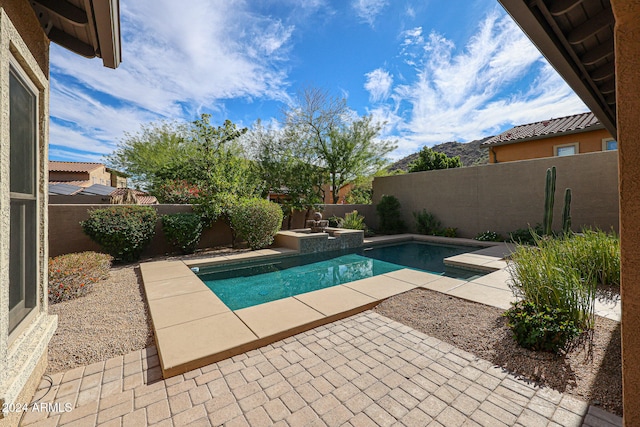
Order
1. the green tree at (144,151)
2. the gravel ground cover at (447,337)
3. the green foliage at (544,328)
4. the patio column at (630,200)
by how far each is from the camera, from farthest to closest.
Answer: the green tree at (144,151), the green foliage at (544,328), the gravel ground cover at (447,337), the patio column at (630,200)

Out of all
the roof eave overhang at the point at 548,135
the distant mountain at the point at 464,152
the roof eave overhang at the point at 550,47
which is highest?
the distant mountain at the point at 464,152

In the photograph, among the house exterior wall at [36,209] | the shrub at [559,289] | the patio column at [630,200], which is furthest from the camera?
the shrub at [559,289]

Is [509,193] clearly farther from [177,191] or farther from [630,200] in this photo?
[177,191]

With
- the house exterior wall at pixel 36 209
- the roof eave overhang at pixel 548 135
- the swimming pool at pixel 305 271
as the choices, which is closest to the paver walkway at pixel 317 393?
the house exterior wall at pixel 36 209

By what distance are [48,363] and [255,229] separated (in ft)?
20.0

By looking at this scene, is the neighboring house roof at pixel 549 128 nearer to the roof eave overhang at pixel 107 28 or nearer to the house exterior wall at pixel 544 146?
the house exterior wall at pixel 544 146

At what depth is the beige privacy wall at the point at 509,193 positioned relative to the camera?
9.05 meters

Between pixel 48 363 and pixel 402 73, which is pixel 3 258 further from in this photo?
pixel 402 73

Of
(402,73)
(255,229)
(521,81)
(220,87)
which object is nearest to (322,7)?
(220,87)

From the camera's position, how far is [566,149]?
488 inches

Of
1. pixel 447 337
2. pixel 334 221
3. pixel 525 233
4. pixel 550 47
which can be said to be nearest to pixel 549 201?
pixel 525 233

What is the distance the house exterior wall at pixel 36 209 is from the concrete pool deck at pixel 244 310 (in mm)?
965

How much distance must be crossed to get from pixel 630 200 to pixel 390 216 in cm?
1306

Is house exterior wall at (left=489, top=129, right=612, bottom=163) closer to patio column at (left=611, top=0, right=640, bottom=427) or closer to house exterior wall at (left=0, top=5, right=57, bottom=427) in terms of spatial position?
patio column at (left=611, top=0, right=640, bottom=427)
